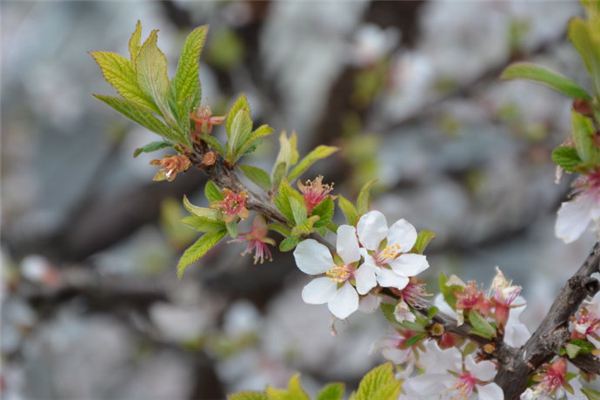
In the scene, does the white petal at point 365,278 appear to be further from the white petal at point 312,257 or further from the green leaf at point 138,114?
the green leaf at point 138,114

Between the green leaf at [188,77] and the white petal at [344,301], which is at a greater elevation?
the green leaf at [188,77]

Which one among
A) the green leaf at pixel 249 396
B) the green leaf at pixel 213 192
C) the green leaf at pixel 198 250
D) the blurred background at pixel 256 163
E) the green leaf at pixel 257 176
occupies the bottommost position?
the green leaf at pixel 249 396

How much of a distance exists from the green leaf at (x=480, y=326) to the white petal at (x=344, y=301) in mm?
81

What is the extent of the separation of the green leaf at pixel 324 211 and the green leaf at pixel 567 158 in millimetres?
139

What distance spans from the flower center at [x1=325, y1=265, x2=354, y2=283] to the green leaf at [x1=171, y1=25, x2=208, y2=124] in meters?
0.13

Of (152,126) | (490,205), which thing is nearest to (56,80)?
(490,205)

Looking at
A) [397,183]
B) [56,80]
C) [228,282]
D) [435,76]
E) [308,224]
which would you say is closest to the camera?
[308,224]

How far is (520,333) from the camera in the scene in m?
0.48

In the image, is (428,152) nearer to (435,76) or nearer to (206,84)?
(435,76)

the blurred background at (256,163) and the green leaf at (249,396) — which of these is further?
the blurred background at (256,163)

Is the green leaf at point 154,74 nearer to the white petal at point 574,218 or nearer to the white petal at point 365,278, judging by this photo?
the white petal at point 365,278

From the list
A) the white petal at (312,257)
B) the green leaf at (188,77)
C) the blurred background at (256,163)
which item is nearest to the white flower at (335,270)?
the white petal at (312,257)

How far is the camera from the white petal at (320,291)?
17.1 inches

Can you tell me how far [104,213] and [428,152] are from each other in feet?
3.03
